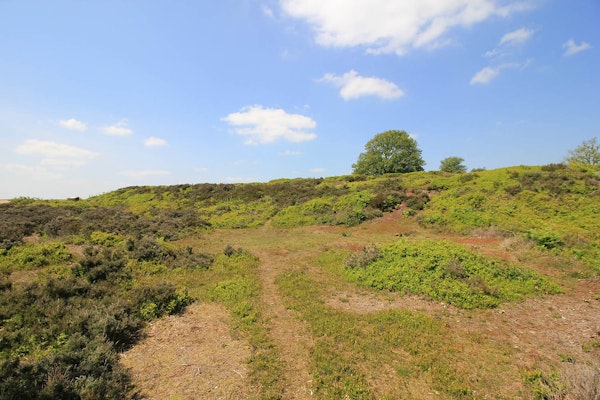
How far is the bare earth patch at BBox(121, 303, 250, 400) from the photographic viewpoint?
579cm

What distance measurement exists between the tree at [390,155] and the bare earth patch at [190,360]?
178ft

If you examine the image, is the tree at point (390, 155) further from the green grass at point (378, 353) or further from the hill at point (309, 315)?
the green grass at point (378, 353)

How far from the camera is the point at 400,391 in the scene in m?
5.76

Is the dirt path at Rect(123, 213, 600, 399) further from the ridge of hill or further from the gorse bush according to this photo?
the ridge of hill

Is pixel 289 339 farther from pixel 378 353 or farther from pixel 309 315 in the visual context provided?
pixel 378 353

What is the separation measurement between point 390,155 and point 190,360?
5858 centimetres

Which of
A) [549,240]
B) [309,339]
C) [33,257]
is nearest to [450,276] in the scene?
[309,339]

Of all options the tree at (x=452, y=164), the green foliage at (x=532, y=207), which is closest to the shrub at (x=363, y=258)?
the green foliage at (x=532, y=207)

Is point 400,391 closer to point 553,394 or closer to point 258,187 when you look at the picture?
point 553,394

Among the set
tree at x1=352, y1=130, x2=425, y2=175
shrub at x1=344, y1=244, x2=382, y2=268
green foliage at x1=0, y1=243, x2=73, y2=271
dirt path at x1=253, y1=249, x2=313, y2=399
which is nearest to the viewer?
dirt path at x1=253, y1=249, x2=313, y2=399

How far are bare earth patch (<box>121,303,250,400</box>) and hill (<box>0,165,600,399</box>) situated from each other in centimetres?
4

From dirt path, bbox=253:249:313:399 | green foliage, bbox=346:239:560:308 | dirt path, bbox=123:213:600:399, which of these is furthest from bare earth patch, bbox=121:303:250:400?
green foliage, bbox=346:239:560:308

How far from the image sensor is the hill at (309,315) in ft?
19.2

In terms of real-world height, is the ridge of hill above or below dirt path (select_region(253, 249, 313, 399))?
above
